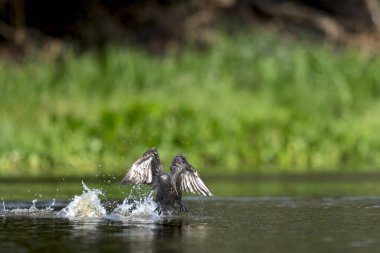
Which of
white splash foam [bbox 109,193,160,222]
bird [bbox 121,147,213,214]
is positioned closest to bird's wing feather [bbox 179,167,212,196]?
bird [bbox 121,147,213,214]

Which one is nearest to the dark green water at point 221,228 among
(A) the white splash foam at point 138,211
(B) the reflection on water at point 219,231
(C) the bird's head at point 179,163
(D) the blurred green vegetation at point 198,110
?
(B) the reflection on water at point 219,231

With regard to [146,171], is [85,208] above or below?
below

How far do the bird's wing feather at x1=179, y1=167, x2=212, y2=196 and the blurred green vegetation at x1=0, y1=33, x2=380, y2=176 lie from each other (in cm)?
699

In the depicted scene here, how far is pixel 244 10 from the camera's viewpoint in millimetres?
29734

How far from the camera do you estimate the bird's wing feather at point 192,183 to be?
11.6 m

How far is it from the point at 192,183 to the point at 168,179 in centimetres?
Result: 25

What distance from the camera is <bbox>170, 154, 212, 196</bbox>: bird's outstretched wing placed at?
456 inches

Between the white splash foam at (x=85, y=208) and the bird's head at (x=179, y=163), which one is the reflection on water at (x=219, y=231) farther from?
the bird's head at (x=179, y=163)

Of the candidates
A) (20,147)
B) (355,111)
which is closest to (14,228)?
(20,147)

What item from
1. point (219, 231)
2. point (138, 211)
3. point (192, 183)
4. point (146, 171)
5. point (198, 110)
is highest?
point (198, 110)

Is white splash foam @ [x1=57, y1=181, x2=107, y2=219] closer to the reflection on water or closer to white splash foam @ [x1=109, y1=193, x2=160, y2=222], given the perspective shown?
white splash foam @ [x1=109, y1=193, x2=160, y2=222]

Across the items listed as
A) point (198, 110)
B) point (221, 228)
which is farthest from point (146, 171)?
point (198, 110)

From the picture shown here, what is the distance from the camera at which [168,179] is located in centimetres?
1175

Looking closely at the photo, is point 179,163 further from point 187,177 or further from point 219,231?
point 219,231
